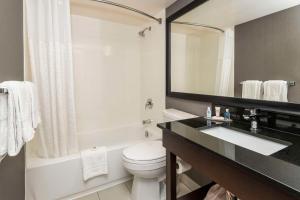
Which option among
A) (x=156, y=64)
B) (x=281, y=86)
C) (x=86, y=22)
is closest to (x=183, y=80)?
(x=156, y=64)

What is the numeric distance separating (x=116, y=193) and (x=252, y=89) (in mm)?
1560

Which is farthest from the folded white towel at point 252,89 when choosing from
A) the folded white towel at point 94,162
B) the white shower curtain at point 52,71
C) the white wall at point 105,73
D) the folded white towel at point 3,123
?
the white wall at point 105,73

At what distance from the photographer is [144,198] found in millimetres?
1552

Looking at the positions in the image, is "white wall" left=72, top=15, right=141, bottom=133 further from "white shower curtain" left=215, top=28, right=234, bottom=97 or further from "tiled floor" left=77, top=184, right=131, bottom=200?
"white shower curtain" left=215, top=28, right=234, bottom=97

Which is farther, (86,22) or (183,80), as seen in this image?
(86,22)

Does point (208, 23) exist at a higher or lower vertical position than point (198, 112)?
higher

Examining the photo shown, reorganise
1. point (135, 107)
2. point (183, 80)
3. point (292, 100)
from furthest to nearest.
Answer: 1. point (135, 107)
2. point (183, 80)
3. point (292, 100)

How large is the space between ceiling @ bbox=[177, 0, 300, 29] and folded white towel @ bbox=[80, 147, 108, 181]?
5.24ft

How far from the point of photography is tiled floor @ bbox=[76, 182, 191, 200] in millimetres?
1670

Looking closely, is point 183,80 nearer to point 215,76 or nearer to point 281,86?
point 215,76

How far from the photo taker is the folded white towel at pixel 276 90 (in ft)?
3.52

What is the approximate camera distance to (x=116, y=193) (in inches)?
68.1

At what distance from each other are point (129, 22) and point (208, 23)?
127 centimetres

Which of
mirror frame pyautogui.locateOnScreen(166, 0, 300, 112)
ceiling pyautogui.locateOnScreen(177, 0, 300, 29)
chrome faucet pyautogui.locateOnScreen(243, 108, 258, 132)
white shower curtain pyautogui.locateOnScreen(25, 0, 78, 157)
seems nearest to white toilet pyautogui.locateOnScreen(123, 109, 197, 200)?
mirror frame pyautogui.locateOnScreen(166, 0, 300, 112)
